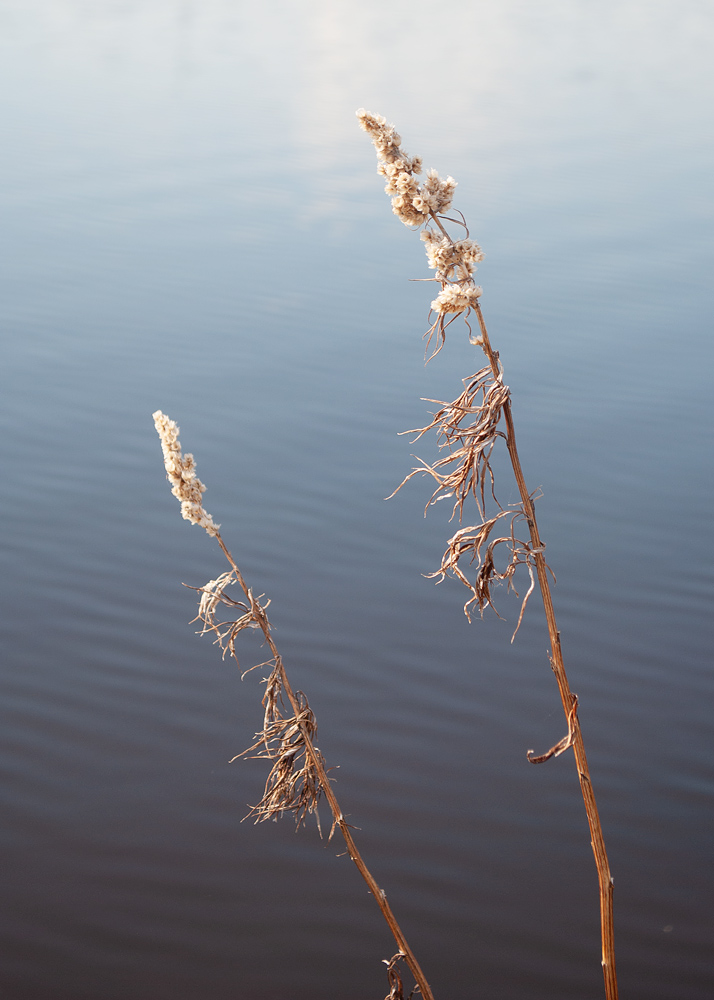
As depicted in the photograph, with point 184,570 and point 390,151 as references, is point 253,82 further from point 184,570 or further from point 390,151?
point 390,151

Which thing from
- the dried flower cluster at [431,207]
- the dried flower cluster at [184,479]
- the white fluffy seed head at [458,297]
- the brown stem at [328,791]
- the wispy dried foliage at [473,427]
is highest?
the dried flower cluster at [431,207]

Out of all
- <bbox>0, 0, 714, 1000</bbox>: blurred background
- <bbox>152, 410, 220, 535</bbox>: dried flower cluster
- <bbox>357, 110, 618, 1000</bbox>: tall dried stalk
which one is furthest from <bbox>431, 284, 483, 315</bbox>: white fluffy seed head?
<bbox>0, 0, 714, 1000</bbox>: blurred background

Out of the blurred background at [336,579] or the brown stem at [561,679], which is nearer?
the brown stem at [561,679]

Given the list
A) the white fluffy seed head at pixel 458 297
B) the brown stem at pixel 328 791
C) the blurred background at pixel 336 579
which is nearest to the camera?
the white fluffy seed head at pixel 458 297

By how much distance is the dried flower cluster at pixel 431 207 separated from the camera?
1032 millimetres

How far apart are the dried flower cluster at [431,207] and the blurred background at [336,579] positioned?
1.12 meters

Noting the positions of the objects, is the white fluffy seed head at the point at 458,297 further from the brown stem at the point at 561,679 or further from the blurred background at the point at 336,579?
the blurred background at the point at 336,579

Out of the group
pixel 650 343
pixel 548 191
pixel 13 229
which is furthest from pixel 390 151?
pixel 548 191

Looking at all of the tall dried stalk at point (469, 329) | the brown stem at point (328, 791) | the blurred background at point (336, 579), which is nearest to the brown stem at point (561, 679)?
the tall dried stalk at point (469, 329)

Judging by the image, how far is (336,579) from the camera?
13.6 ft

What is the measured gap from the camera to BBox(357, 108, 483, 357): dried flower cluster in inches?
40.6

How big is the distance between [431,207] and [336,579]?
10.4ft

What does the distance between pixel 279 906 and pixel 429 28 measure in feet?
71.0

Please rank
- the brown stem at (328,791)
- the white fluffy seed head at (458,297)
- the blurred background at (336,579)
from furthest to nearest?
the blurred background at (336,579), the brown stem at (328,791), the white fluffy seed head at (458,297)
